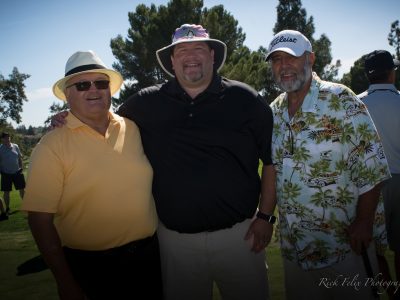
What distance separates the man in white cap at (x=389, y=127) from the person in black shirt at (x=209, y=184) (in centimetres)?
180

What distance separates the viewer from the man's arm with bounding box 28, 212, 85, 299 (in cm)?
271

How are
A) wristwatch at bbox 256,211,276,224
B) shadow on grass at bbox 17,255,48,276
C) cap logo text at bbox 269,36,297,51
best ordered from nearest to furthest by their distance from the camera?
cap logo text at bbox 269,36,297,51, wristwatch at bbox 256,211,276,224, shadow on grass at bbox 17,255,48,276

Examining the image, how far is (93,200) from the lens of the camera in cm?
285

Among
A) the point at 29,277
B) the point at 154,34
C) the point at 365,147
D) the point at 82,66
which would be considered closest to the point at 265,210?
the point at 365,147

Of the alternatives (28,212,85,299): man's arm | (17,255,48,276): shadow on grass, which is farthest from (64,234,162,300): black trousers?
(17,255,48,276): shadow on grass

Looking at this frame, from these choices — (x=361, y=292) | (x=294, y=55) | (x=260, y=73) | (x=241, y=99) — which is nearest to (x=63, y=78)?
(x=241, y=99)

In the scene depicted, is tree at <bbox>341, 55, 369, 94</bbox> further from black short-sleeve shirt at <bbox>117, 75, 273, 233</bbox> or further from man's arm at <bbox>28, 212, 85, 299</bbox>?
man's arm at <bbox>28, 212, 85, 299</bbox>

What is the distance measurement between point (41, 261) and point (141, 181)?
3.58 metres

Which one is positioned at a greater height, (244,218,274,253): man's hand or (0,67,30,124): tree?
(0,67,30,124): tree

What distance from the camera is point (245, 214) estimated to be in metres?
3.21

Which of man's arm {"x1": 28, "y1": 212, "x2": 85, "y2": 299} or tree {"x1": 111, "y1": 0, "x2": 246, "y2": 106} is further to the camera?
tree {"x1": 111, "y1": 0, "x2": 246, "y2": 106}

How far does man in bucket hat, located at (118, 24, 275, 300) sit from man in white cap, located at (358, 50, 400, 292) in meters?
1.80

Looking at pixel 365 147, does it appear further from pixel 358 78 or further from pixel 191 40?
pixel 358 78

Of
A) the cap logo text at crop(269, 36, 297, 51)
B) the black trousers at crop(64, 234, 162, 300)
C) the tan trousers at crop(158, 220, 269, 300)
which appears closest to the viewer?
the black trousers at crop(64, 234, 162, 300)
